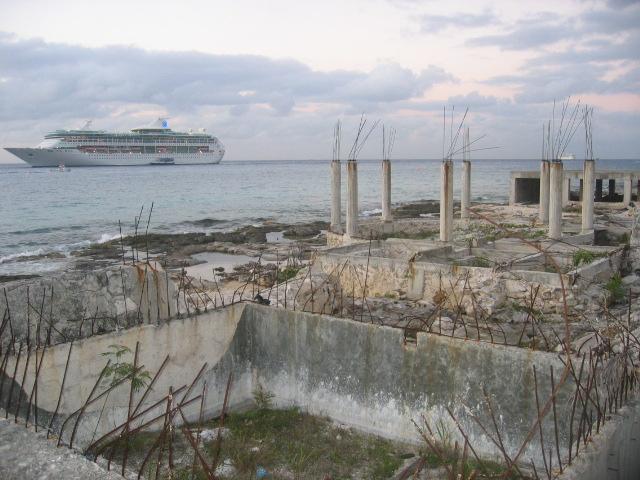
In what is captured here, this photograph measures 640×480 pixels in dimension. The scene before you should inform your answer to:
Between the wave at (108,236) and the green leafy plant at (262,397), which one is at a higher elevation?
the green leafy plant at (262,397)

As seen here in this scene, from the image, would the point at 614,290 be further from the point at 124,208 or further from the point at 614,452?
the point at 124,208

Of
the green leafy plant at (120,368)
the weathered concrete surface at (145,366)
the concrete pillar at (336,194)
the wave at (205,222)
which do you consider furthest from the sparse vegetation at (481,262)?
the wave at (205,222)

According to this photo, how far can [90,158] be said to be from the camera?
98.2 m

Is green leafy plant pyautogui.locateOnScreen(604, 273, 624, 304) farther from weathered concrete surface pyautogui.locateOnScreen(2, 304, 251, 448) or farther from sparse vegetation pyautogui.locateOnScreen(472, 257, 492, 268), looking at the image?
weathered concrete surface pyautogui.locateOnScreen(2, 304, 251, 448)

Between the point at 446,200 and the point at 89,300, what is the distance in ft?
36.4

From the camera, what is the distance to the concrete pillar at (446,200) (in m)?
16.7

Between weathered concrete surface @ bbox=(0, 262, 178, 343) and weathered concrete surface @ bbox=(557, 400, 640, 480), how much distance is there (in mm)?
4867

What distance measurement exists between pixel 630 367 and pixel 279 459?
11.0 ft

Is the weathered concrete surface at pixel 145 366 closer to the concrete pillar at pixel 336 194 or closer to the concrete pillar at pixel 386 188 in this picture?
the concrete pillar at pixel 336 194

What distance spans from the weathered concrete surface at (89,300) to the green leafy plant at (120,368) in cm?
52

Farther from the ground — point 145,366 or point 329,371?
point 145,366

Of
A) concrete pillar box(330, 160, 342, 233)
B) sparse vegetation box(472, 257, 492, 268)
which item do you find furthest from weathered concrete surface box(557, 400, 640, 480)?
concrete pillar box(330, 160, 342, 233)

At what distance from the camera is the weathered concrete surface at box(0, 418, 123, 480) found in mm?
3402

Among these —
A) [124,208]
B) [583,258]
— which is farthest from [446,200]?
[124,208]
